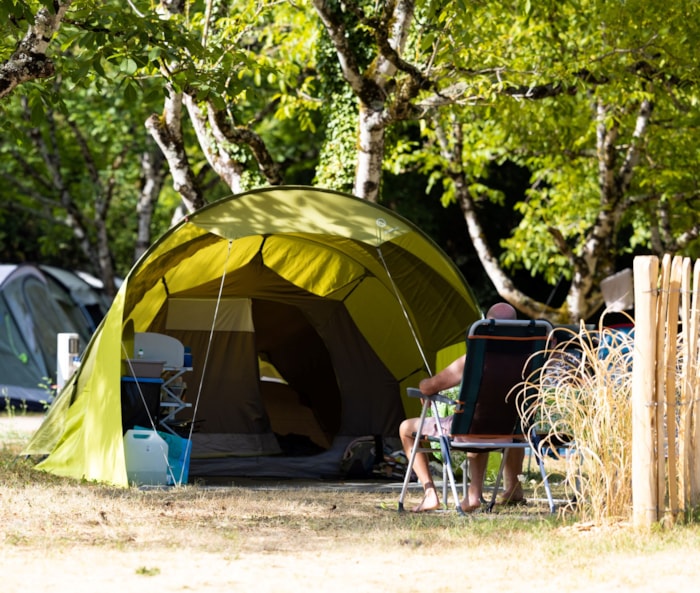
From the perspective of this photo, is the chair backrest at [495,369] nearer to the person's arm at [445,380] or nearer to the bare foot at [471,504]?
the person's arm at [445,380]

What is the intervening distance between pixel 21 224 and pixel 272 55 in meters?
11.2

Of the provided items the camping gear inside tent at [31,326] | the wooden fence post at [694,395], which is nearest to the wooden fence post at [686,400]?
the wooden fence post at [694,395]

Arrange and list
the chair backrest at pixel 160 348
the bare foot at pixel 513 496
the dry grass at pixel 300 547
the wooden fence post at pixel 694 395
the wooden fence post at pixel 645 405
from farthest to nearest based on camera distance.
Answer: the chair backrest at pixel 160 348 → the bare foot at pixel 513 496 → the wooden fence post at pixel 694 395 → the wooden fence post at pixel 645 405 → the dry grass at pixel 300 547

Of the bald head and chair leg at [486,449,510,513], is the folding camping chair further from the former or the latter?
the bald head

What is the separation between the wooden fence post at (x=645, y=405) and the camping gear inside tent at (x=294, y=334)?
3.09 metres

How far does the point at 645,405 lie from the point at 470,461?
1.37 meters

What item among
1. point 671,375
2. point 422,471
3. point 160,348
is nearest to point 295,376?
point 160,348

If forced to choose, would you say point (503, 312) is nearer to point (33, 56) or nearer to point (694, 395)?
point (694, 395)

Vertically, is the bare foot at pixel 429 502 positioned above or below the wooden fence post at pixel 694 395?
below

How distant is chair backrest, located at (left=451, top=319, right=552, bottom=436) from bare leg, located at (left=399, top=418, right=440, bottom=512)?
0.46 m

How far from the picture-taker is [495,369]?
592 centimetres

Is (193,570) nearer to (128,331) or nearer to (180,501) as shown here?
(180,501)

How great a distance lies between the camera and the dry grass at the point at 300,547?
4262mm

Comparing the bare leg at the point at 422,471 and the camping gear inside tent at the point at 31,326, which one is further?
the camping gear inside tent at the point at 31,326
